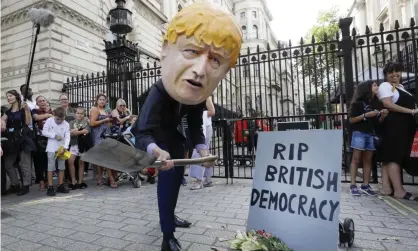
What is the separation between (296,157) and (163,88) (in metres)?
1.21

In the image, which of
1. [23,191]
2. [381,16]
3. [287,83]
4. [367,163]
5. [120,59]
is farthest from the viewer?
[381,16]

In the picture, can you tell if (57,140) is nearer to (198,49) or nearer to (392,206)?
(198,49)

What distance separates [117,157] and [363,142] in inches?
159

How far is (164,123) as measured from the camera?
2307 millimetres

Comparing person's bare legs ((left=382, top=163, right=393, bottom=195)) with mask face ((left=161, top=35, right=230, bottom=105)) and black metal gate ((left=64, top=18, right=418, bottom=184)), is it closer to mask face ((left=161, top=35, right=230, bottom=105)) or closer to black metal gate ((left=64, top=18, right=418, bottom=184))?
black metal gate ((left=64, top=18, right=418, bottom=184))

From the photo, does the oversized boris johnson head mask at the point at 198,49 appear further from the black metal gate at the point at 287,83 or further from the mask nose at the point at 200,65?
the black metal gate at the point at 287,83

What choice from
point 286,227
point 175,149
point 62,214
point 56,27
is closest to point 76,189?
point 62,214

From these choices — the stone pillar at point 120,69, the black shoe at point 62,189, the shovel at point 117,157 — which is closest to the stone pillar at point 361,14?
the stone pillar at point 120,69

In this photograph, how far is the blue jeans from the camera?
430cm

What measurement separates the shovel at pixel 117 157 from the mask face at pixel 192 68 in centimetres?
59

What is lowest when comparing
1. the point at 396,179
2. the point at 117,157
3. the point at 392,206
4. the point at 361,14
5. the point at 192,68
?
the point at 392,206

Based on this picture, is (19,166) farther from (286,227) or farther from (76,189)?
(286,227)

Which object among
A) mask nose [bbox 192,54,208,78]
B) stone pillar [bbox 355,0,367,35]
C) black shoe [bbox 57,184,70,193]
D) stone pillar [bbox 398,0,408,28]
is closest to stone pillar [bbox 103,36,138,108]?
black shoe [bbox 57,184,70,193]

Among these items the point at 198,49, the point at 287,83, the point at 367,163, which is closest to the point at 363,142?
the point at 367,163
